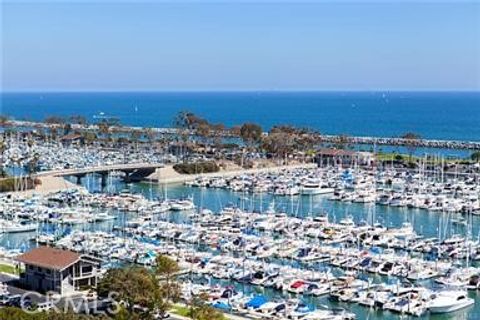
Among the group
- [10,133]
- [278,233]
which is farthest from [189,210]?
[10,133]

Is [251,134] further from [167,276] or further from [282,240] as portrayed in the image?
[167,276]

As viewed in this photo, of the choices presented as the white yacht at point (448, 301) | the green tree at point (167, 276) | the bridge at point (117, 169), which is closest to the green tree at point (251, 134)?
the bridge at point (117, 169)

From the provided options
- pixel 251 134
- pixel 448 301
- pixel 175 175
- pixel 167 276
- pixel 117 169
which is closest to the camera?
pixel 167 276

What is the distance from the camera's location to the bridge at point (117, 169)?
55.9 meters

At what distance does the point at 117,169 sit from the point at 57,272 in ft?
113

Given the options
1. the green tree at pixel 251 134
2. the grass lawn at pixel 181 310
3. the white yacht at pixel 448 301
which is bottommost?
the white yacht at pixel 448 301

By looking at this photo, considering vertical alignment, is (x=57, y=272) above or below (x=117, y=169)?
below

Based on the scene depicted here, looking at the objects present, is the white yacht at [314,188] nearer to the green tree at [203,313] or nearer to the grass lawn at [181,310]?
the grass lawn at [181,310]

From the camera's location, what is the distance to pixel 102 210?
45.6 metres

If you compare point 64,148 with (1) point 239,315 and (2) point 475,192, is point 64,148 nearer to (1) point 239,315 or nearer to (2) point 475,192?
(2) point 475,192

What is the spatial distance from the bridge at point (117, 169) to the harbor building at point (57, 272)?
2862cm

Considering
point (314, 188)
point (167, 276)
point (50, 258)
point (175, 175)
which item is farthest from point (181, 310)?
point (175, 175)

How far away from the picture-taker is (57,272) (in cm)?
2467

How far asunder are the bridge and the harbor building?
93.9 feet
